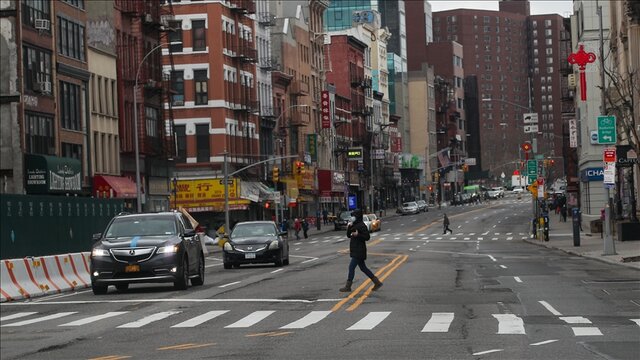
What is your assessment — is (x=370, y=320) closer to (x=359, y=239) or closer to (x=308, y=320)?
(x=308, y=320)

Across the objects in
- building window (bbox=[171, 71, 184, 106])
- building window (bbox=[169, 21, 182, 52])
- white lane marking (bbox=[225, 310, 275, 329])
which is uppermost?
building window (bbox=[169, 21, 182, 52])

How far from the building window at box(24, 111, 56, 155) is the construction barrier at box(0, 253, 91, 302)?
24.5 m

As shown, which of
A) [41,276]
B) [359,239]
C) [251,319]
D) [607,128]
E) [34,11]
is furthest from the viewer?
[34,11]

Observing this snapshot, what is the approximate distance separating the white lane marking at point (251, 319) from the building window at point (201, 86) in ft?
239

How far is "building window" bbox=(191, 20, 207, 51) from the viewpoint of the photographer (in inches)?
3659

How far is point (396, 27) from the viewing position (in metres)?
187

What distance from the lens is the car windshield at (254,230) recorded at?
40281 millimetres

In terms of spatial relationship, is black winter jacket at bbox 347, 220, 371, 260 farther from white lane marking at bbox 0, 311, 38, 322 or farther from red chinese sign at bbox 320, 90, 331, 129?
red chinese sign at bbox 320, 90, 331, 129

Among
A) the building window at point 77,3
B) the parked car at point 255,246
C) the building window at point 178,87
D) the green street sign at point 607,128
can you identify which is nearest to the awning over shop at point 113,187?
the building window at point 77,3

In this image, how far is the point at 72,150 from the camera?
2589 inches

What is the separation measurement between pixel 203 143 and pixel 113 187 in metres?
23.8

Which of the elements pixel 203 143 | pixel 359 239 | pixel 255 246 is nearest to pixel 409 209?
pixel 203 143

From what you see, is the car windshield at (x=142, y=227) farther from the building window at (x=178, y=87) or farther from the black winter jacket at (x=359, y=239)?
the building window at (x=178, y=87)

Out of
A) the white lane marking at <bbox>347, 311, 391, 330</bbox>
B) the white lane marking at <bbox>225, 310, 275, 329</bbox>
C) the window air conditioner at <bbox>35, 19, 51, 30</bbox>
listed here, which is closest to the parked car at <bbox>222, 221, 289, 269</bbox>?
the white lane marking at <bbox>225, 310, 275, 329</bbox>
